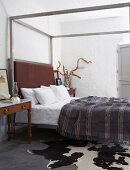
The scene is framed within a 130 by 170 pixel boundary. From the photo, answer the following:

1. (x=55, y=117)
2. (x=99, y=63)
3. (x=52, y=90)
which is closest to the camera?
(x=55, y=117)

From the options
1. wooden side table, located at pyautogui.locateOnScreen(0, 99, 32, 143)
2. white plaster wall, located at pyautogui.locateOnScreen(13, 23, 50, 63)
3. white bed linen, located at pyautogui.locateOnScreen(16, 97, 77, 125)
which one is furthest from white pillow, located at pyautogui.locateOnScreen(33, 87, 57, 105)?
white plaster wall, located at pyautogui.locateOnScreen(13, 23, 50, 63)

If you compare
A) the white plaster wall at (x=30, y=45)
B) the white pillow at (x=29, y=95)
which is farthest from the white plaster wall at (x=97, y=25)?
the white pillow at (x=29, y=95)

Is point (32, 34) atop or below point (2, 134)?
atop

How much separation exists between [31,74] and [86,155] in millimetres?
2200

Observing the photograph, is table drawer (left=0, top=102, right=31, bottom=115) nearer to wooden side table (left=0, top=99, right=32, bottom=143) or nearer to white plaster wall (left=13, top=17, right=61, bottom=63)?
wooden side table (left=0, top=99, right=32, bottom=143)

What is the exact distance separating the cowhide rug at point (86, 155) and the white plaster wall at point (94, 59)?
3512 mm

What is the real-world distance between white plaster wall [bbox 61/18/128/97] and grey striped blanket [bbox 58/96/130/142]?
134 inches

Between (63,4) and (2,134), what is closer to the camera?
(2,134)

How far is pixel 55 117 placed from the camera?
3.65 m

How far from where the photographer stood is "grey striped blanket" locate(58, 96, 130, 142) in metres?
3.21

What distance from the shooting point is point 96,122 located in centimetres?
334

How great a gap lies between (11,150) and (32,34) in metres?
2.74

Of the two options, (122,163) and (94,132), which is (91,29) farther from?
(122,163)

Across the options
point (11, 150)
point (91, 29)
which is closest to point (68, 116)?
point (11, 150)
